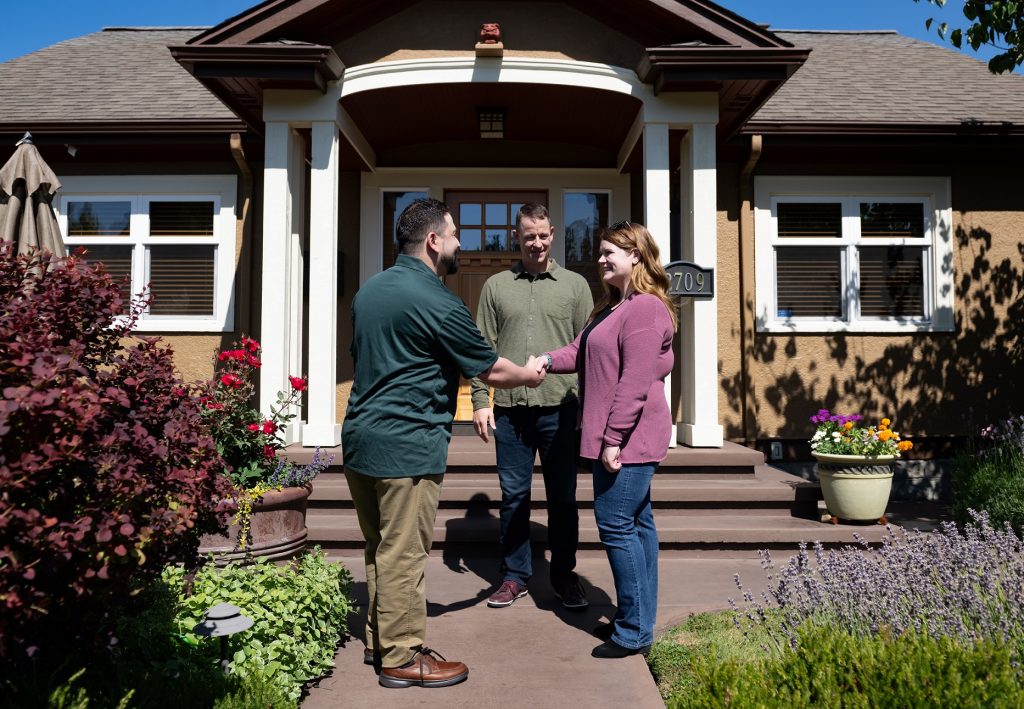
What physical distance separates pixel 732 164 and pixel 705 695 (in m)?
7.10

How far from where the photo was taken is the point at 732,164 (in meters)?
8.50

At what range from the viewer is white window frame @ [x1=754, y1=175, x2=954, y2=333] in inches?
333

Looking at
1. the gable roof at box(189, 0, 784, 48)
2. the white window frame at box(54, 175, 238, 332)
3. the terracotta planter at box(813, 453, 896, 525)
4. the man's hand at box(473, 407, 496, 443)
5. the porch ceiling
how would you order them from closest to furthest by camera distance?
the man's hand at box(473, 407, 496, 443)
the terracotta planter at box(813, 453, 896, 525)
the gable roof at box(189, 0, 784, 48)
the porch ceiling
the white window frame at box(54, 175, 238, 332)

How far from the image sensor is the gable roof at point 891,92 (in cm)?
815

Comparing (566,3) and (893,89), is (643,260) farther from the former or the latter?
(893,89)

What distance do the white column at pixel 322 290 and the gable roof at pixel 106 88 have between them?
175 cm

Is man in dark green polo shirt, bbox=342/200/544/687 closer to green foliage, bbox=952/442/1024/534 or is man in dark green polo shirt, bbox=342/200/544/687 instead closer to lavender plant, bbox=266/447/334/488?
lavender plant, bbox=266/447/334/488

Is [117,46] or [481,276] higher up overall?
[117,46]

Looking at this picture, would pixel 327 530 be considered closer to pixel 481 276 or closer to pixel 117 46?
pixel 481 276

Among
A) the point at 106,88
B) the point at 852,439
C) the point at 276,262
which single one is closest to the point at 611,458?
the point at 852,439

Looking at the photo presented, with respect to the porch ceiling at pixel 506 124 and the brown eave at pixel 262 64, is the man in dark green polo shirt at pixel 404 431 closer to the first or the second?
the brown eave at pixel 262 64

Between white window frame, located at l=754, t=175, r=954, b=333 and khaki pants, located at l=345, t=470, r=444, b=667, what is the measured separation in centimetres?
624

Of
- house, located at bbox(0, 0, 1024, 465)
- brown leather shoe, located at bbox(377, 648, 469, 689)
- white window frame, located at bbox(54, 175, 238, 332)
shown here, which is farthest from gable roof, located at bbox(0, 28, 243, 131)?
brown leather shoe, located at bbox(377, 648, 469, 689)

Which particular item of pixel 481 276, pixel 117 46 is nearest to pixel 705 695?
pixel 481 276
